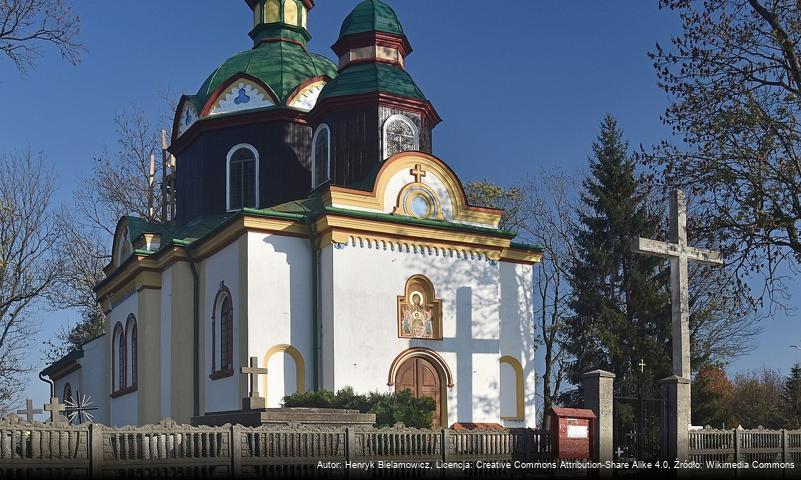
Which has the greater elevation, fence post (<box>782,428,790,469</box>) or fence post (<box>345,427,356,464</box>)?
fence post (<box>345,427,356,464</box>)

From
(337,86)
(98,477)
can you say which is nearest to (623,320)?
(337,86)

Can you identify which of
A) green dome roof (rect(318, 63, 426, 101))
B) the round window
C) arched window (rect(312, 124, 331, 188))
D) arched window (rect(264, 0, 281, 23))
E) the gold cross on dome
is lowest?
the round window

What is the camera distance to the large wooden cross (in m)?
17.8

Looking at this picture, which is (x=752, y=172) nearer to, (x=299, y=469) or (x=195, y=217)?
(x=299, y=469)

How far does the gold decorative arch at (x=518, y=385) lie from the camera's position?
2303cm

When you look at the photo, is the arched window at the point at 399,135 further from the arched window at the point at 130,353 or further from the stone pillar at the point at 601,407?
the stone pillar at the point at 601,407

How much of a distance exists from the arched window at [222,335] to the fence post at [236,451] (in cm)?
807

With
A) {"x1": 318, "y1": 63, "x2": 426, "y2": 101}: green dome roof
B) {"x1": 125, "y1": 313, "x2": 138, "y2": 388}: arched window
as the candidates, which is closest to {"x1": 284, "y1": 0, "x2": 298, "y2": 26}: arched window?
{"x1": 318, "y1": 63, "x2": 426, "y2": 101}: green dome roof

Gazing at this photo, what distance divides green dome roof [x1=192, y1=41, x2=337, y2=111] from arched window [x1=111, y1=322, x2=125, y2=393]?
6.52 m

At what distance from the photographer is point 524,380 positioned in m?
23.2

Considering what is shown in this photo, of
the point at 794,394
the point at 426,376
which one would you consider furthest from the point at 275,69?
the point at 794,394

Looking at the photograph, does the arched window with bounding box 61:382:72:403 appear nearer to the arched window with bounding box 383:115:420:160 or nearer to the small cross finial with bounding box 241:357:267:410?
the arched window with bounding box 383:115:420:160

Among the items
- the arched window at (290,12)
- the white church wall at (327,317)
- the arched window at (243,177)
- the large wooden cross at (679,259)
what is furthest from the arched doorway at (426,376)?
the arched window at (290,12)

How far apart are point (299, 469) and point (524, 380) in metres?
10.6
